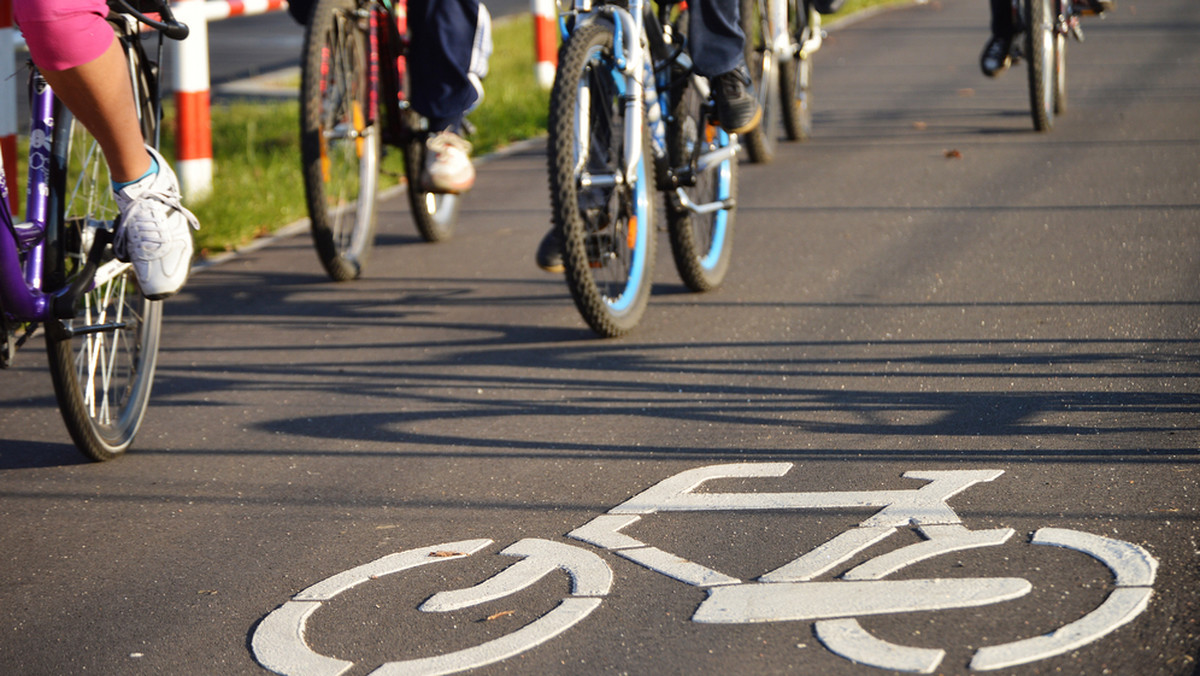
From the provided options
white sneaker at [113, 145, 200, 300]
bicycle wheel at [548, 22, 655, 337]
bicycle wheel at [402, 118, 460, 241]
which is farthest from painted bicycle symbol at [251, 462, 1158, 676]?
bicycle wheel at [402, 118, 460, 241]

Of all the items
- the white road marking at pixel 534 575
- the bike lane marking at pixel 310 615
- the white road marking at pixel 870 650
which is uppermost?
the bike lane marking at pixel 310 615

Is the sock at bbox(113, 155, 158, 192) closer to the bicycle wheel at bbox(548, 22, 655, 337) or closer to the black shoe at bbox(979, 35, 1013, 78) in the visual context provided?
the bicycle wheel at bbox(548, 22, 655, 337)

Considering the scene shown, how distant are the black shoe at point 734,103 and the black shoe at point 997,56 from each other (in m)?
3.90

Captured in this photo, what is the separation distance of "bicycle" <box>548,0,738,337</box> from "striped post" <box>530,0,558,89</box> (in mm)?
6080

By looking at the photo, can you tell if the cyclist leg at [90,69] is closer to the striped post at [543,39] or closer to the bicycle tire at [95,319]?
the bicycle tire at [95,319]

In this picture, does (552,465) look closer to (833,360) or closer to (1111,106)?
(833,360)

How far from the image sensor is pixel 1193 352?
4.47 meters

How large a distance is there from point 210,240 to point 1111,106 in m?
6.01

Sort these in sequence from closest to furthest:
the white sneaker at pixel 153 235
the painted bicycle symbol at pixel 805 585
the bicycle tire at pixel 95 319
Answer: the painted bicycle symbol at pixel 805 585, the white sneaker at pixel 153 235, the bicycle tire at pixel 95 319

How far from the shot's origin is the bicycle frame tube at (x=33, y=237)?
3.46m

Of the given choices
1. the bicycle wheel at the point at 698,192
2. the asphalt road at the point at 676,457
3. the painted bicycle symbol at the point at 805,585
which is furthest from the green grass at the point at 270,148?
the painted bicycle symbol at the point at 805,585

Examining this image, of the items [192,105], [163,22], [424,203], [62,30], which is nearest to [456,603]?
[62,30]

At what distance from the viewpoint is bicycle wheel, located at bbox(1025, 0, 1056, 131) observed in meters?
8.27

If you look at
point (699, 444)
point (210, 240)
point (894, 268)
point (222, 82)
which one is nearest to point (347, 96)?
point (210, 240)
